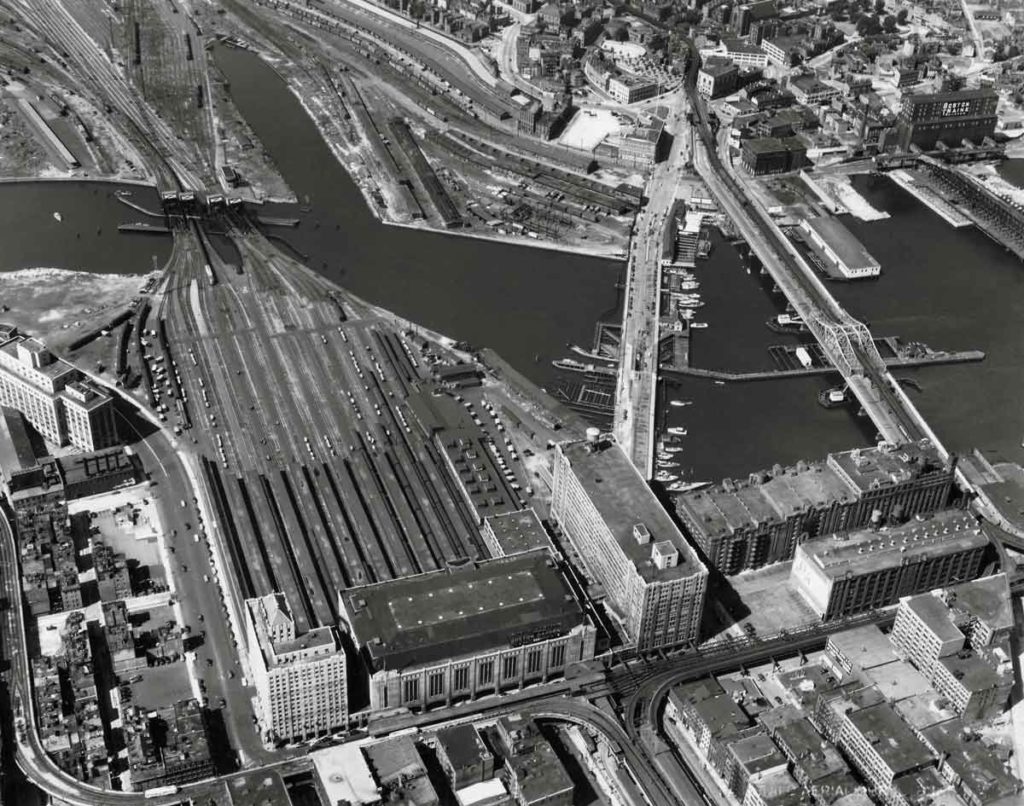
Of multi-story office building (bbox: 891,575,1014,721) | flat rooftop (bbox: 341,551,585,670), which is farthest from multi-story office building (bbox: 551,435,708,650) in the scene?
multi-story office building (bbox: 891,575,1014,721)

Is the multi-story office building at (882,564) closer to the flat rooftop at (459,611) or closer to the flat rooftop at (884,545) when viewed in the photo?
the flat rooftop at (884,545)

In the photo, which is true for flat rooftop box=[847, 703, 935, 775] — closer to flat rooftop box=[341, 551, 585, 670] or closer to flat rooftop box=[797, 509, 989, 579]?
flat rooftop box=[797, 509, 989, 579]

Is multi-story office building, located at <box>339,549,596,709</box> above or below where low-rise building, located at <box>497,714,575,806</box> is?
above

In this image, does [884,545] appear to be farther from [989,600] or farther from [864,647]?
[864,647]

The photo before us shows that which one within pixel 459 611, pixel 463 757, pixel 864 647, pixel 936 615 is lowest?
pixel 463 757

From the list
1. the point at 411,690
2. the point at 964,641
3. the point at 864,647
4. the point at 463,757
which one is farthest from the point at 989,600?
the point at 411,690

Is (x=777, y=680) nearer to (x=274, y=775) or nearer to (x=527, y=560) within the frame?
(x=527, y=560)

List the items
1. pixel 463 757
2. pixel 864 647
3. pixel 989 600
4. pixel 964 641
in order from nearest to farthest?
pixel 463 757, pixel 964 641, pixel 864 647, pixel 989 600

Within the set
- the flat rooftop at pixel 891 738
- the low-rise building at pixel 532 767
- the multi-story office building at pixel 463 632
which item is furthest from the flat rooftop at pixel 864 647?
the low-rise building at pixel 532 767
